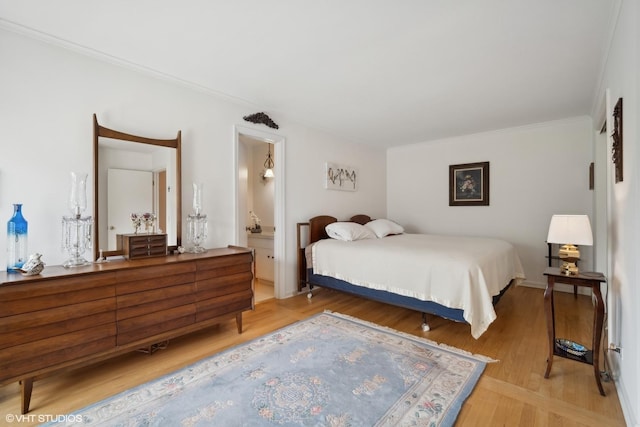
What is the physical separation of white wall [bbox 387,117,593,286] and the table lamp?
2.41 meters

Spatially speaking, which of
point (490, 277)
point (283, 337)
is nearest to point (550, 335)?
point (490, 277)

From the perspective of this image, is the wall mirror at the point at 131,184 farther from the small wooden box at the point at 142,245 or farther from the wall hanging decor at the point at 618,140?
the wall hanging decor at the point at 618,140

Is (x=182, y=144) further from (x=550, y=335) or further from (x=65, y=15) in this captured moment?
(x=550, y=335)

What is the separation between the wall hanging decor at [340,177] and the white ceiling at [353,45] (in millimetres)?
1215

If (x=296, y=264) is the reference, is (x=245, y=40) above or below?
above

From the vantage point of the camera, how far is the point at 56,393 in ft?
5.99

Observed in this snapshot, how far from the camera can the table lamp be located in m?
1.97

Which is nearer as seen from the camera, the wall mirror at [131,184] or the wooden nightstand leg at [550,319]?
the wooden nightstand leg at [550,319]

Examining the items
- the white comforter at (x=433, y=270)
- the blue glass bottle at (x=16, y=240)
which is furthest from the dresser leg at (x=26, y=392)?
the white comforter at (x=433, y=270)

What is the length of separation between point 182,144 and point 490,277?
10.4ft

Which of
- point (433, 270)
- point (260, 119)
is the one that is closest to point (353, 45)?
point (260, 119)

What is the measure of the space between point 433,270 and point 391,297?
0.55 meters

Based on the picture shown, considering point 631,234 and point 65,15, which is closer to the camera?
point 631,234

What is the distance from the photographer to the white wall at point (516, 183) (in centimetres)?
393
